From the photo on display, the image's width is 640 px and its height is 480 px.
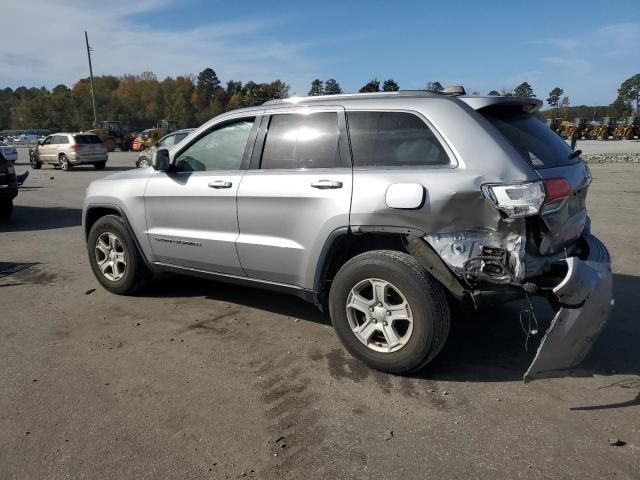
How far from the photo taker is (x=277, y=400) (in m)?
3.31

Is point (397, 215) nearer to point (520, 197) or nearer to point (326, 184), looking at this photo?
point (326, 184)

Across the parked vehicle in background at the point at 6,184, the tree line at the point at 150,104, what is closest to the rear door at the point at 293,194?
the parked vehicle in background at the point at 6,184

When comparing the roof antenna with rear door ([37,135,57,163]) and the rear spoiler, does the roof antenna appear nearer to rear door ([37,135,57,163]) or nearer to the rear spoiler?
the rear spoiler

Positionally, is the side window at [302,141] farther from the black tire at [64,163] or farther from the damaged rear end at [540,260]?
the black tire at [64,163]

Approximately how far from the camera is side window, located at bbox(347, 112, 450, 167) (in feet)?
11.5

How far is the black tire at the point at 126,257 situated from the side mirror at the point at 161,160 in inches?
32.9

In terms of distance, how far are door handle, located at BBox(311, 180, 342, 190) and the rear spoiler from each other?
40.2 inches

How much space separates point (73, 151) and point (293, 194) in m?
22.6

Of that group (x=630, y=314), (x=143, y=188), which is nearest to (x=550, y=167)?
(x=630, y=314)

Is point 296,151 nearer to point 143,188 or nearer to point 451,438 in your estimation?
point 143,188

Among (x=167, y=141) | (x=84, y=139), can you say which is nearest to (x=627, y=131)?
(x=167, y=141)

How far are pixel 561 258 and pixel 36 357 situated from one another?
3.85m

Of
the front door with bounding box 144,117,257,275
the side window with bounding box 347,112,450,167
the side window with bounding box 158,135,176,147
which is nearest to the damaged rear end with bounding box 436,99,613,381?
the side window with bounding box 347,112,450,167

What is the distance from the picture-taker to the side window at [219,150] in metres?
Answer: 4.45
